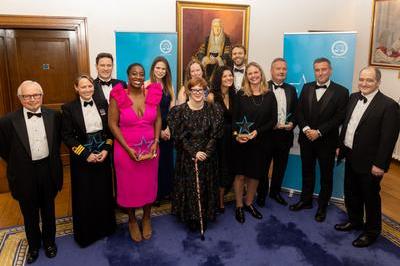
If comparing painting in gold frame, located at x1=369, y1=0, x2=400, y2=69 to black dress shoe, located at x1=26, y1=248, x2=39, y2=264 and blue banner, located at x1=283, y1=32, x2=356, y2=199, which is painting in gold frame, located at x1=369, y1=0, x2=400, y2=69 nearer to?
blue banner, located at x1=283, y1=32, x2=356, y2=199

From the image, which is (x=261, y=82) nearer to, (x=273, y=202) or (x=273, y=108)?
(x=273, y=108)

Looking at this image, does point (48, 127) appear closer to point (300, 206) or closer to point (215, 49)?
point (300, 206)

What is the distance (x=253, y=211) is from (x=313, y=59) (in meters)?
1.95

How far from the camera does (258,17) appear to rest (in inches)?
223

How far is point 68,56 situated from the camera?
4.92 m

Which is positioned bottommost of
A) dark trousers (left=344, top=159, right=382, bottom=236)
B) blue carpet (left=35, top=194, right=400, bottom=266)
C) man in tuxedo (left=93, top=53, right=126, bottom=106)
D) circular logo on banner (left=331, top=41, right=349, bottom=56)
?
blue carpet (left=35, top=194, right=400, bottom=266)

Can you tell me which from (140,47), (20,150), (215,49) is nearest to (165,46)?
(140,47)

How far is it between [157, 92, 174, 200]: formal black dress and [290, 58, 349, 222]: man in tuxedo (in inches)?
56.2

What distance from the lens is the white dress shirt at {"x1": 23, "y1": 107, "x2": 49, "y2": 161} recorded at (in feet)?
8.77

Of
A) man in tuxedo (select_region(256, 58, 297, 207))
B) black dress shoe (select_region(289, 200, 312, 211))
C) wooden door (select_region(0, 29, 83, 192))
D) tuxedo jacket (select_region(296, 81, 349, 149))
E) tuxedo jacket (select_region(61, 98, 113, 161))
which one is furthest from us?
wooden door (select_region(0, 29, 83, 192))

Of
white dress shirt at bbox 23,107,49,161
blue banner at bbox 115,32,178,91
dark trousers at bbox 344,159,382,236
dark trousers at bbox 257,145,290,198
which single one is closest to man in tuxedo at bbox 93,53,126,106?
white dress shirt at bbox 23,107,49,161

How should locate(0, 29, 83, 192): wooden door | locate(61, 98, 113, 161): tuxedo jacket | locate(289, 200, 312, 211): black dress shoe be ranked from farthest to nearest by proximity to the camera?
1. locate(0, 29, 83, 192): wooden door
2. locate(289, 200, 312, 211): black dress shoe
3. locate(61, 98, 113, 161): tuxedo jacket

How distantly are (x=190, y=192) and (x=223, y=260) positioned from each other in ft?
2.30

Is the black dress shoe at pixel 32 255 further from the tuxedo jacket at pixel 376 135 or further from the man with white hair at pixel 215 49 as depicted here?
the man with white hair at pixel 215 49
